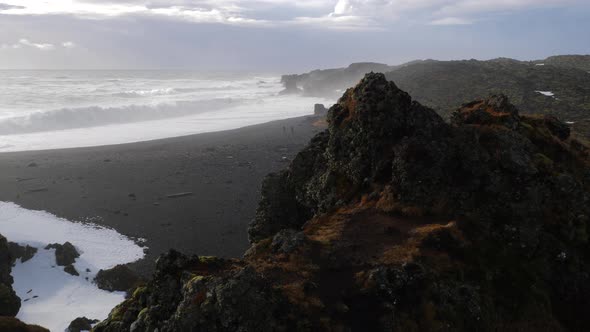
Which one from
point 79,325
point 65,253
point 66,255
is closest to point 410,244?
point 79,325

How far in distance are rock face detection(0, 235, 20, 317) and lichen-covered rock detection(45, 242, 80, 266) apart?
203 centimetres

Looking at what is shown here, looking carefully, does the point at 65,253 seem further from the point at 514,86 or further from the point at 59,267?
the point at 514,86

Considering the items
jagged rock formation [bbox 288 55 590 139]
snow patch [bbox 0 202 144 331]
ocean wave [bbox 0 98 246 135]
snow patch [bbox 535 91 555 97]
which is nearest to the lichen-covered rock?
snow patch [bbox 0 202 144 331]

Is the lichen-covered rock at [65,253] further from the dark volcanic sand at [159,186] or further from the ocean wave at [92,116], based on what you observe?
the ocean wave at [92,116]

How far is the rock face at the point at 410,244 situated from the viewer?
8.09 metres

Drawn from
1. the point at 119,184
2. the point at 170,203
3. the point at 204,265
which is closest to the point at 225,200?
the point at 170,203

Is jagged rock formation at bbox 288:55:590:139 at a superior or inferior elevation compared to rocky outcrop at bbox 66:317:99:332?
superior

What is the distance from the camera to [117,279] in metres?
18.4

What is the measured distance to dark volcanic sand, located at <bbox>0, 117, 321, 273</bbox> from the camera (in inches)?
936

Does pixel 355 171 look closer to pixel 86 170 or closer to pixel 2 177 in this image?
pixel 86 170

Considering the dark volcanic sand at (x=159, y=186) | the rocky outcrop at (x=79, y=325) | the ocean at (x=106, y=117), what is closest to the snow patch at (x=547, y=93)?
the dark volcanic sand at (x=159, y=186)

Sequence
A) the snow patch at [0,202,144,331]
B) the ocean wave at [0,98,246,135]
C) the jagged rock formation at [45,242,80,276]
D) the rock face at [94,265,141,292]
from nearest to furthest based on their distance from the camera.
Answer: the snow patch at [0,202,144,331]
the rock face at [94,265,141,292]
the jagged rock formation at [45,242,80,276]
the ocean wave at [0,98,246,135]

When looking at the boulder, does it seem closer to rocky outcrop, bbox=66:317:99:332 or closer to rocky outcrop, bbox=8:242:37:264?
rocky outcrop, bbox=8:242:37:264

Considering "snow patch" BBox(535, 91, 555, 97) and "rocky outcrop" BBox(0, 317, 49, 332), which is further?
"snow patch" BBox(535, 91, 555, 97)
